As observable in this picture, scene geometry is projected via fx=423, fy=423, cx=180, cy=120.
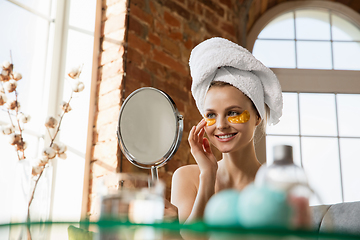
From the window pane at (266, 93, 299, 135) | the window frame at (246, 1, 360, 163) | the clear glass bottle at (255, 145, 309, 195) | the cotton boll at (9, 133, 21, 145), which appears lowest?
the clear glass bottle at (255, 145, 309, 195)

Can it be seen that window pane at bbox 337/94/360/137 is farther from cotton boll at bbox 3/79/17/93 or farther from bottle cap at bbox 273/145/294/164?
→ bottle cap at bbox 273/145/294/164

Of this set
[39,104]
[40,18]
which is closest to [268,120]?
[39,104]

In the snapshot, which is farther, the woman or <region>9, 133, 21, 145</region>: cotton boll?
<region>9, 133, 21, 145</region>: cotton boll

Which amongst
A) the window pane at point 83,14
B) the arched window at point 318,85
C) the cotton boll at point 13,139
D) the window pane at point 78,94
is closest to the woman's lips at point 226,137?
the cotton boll at point 13,139

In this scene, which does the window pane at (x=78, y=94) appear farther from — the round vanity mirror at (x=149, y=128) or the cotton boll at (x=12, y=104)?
the round vanity mirror at (x=149, y=128)

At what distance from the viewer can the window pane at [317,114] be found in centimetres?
Result: 311

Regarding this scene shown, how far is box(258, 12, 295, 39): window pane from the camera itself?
3.25m

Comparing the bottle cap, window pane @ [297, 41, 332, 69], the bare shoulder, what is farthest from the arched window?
the bottle cap

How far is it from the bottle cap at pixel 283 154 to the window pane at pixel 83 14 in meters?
2.05

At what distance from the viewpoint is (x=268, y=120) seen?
4.49 ft

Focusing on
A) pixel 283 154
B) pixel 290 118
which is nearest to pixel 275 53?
pixel 290 118

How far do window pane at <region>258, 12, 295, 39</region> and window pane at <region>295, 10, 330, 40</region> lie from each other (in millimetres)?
47

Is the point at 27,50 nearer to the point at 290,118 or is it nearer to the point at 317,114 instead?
the point at 290,118

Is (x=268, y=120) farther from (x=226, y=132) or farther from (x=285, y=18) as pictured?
(x=285, y=18)
